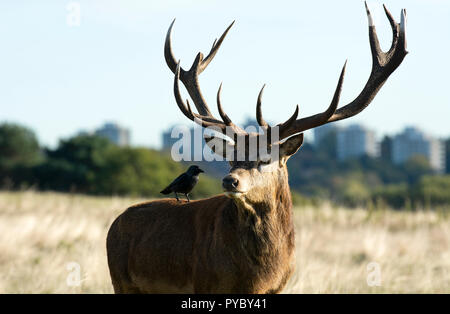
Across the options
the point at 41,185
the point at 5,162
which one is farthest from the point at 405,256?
the point at 5,162

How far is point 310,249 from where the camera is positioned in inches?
592

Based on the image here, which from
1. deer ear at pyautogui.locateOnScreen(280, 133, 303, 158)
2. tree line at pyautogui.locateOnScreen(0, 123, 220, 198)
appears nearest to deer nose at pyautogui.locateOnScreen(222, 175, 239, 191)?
deer ear at pyautogui.locateOnScreen(280, 133, 303, 158)

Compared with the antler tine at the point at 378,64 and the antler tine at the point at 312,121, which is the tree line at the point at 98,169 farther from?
the antler tine at the point at 312,121

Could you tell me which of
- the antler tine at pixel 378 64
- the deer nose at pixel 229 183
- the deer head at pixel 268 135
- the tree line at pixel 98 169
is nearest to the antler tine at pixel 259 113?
the deer head at pixel 268 135

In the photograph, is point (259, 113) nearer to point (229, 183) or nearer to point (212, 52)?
point (229, 183)

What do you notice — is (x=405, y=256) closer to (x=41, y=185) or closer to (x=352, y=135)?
(x=41, y=185)

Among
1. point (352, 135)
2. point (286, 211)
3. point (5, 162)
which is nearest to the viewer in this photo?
point (286, 211)

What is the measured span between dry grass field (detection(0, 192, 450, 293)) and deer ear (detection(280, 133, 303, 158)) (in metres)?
3.43

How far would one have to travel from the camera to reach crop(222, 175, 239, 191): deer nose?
17.0ft

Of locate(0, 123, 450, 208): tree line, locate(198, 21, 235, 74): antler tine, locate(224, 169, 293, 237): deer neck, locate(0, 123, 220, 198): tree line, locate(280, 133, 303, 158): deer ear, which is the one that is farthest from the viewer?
locate(0, 123, 220, 198): tree line

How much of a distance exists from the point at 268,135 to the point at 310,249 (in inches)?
382

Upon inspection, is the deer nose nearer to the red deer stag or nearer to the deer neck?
the red deer stag
